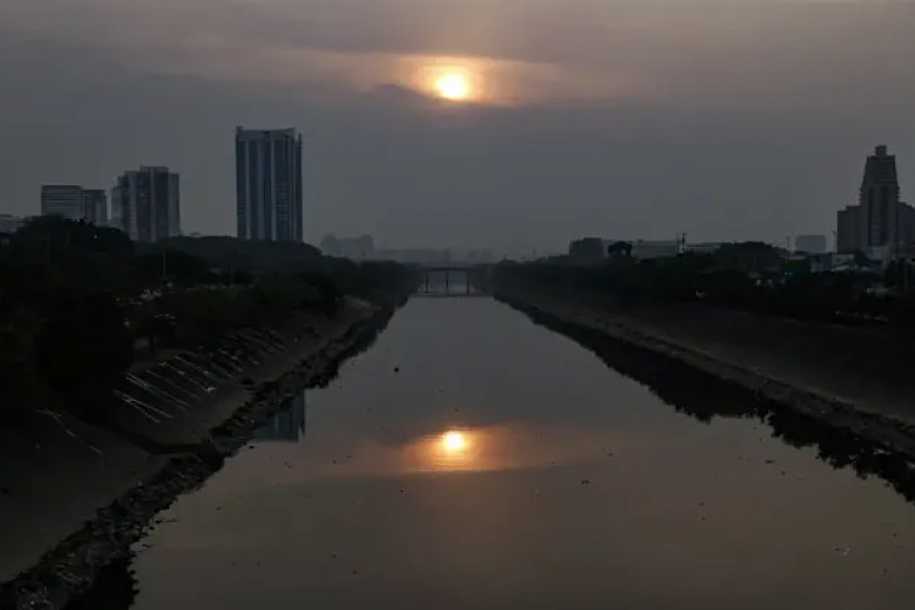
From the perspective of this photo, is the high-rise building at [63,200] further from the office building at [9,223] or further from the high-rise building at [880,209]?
the high-rise building at [880,209]

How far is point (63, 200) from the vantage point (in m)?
116

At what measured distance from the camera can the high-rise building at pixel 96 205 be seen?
116m

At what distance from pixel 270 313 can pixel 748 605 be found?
99.7 feet

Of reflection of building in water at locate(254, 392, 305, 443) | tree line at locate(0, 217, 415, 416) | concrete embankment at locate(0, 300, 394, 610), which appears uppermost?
tree line at locate(0, 217, 415, 416)

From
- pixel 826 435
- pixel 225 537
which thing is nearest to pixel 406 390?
pixel 826 435

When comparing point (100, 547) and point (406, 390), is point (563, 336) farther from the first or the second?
point (100, 547)

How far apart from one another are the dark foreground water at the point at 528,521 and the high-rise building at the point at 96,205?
323 ft

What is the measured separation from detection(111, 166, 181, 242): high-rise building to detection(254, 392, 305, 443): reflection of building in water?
8866 cm

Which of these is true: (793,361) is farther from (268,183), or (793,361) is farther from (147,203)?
(268,183)

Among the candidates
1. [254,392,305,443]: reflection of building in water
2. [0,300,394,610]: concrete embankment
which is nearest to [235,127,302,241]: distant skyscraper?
[254,392,305,443]: reflection of building in water

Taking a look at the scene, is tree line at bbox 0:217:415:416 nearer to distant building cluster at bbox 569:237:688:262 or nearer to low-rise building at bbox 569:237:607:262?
distant building cluster at bbox 569:237:688:262

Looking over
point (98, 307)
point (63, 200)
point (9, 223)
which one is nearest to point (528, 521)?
point (98, 307)

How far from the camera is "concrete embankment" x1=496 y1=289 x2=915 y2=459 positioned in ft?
75.4

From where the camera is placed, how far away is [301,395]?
30.2 meters
